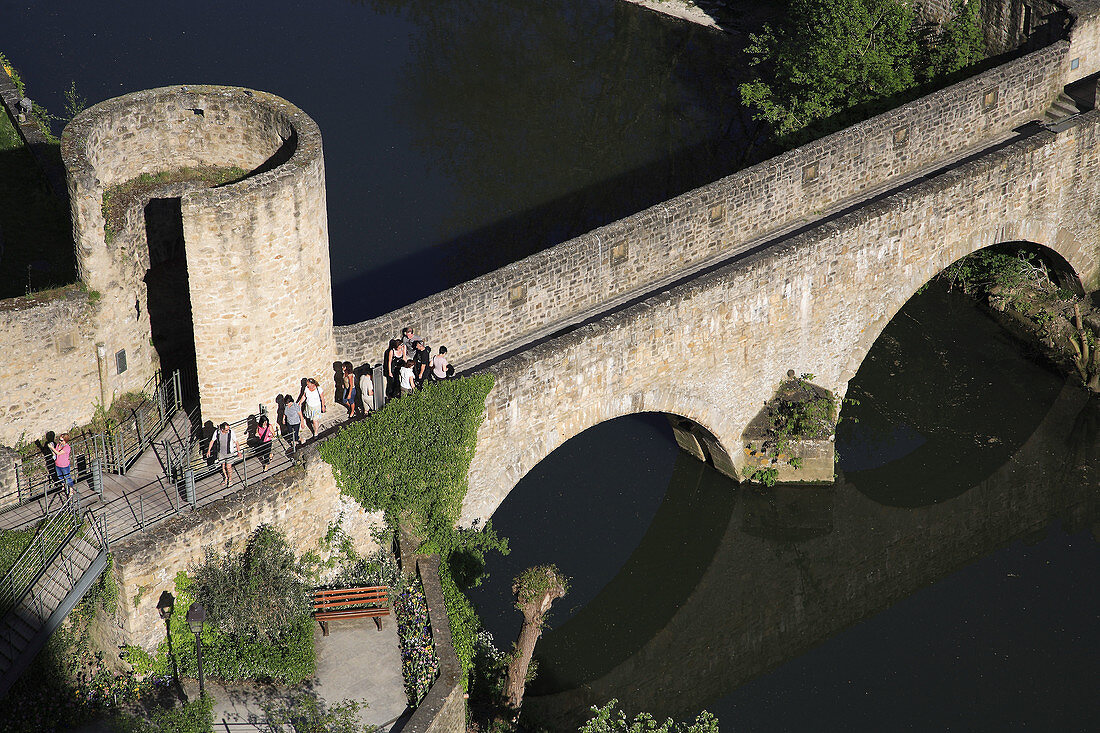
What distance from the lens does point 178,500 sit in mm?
17594

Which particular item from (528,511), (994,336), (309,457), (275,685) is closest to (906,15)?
(994,336)

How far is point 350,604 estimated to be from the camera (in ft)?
60.1

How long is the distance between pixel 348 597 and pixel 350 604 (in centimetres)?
10

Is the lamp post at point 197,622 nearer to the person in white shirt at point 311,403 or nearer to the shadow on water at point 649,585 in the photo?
the person in white shirt at point 311,403

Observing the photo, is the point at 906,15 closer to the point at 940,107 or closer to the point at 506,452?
the point at 940,107

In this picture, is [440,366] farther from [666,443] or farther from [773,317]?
[666,443]

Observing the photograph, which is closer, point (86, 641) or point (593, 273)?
point (86, 641)

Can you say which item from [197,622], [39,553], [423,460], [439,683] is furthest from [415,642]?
[39,553]

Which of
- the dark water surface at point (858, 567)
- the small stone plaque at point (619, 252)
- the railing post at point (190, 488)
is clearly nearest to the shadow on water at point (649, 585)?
the dark water surface at point (858, 567)

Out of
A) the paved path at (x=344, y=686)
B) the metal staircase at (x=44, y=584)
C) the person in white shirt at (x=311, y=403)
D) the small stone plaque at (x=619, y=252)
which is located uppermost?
the small stone plaque at (x=619, y=252)

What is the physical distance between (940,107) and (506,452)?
382 inches

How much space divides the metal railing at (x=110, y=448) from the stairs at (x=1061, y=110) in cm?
1508

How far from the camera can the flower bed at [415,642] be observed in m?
17.5

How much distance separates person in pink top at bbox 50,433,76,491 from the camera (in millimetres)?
17422
